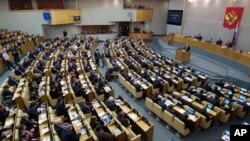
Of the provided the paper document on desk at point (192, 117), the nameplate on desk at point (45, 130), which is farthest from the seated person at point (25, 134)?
the paper document on desk at point (192, 117)

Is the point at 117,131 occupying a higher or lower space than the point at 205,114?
higher

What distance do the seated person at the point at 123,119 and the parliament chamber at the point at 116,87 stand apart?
44 mm

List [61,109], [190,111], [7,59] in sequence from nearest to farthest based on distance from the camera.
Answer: [61,109] → [190,111] → [7,59]

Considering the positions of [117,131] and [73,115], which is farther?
[73,115]

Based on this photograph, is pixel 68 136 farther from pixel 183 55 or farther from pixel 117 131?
pixel 183 55

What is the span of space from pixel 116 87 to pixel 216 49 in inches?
403

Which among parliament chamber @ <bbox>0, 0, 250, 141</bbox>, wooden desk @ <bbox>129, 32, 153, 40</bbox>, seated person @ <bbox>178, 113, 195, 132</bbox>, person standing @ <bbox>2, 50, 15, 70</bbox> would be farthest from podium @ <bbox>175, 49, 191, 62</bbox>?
person standing @ <bbox>2, 50, 15, 70</bbox>

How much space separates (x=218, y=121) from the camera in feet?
28.1

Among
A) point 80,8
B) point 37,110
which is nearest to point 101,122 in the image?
point 37,110

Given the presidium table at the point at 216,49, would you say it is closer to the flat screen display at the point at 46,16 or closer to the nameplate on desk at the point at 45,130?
the flat screen display at the point at 46,16

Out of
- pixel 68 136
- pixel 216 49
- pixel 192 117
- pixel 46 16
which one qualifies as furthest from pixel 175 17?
pixel 68 136

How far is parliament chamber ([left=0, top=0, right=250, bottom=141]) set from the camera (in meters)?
7.18

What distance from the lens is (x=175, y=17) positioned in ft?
80.3

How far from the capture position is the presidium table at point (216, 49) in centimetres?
1446
